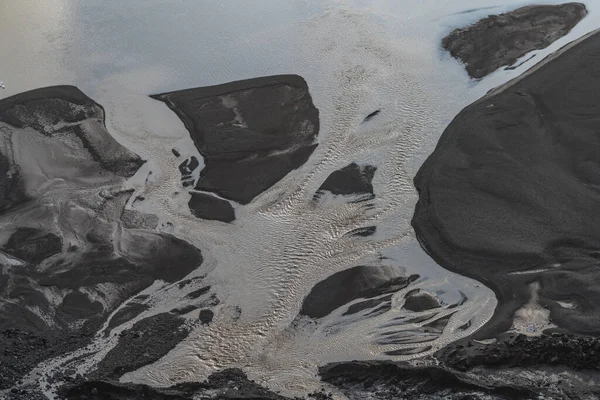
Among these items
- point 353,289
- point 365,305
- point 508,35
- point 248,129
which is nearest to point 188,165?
point 248,129

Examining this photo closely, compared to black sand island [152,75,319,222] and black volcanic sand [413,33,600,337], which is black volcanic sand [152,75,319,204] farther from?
black volcanic sand [413,33,600,337]

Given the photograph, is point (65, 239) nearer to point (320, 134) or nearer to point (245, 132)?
point (245, 132)

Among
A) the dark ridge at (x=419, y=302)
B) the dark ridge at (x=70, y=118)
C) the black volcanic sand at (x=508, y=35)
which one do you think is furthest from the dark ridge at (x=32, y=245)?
the black volcanic sand at (x=508, y=35)

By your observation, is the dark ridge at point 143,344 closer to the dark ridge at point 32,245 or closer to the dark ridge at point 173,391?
the dark ridge at point 173,391

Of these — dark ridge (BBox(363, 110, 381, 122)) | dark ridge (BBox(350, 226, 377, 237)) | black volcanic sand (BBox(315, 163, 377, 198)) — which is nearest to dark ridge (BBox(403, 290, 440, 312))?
dark ridge (BBox(350, 226, 377, 237))

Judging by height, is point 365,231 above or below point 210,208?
below
